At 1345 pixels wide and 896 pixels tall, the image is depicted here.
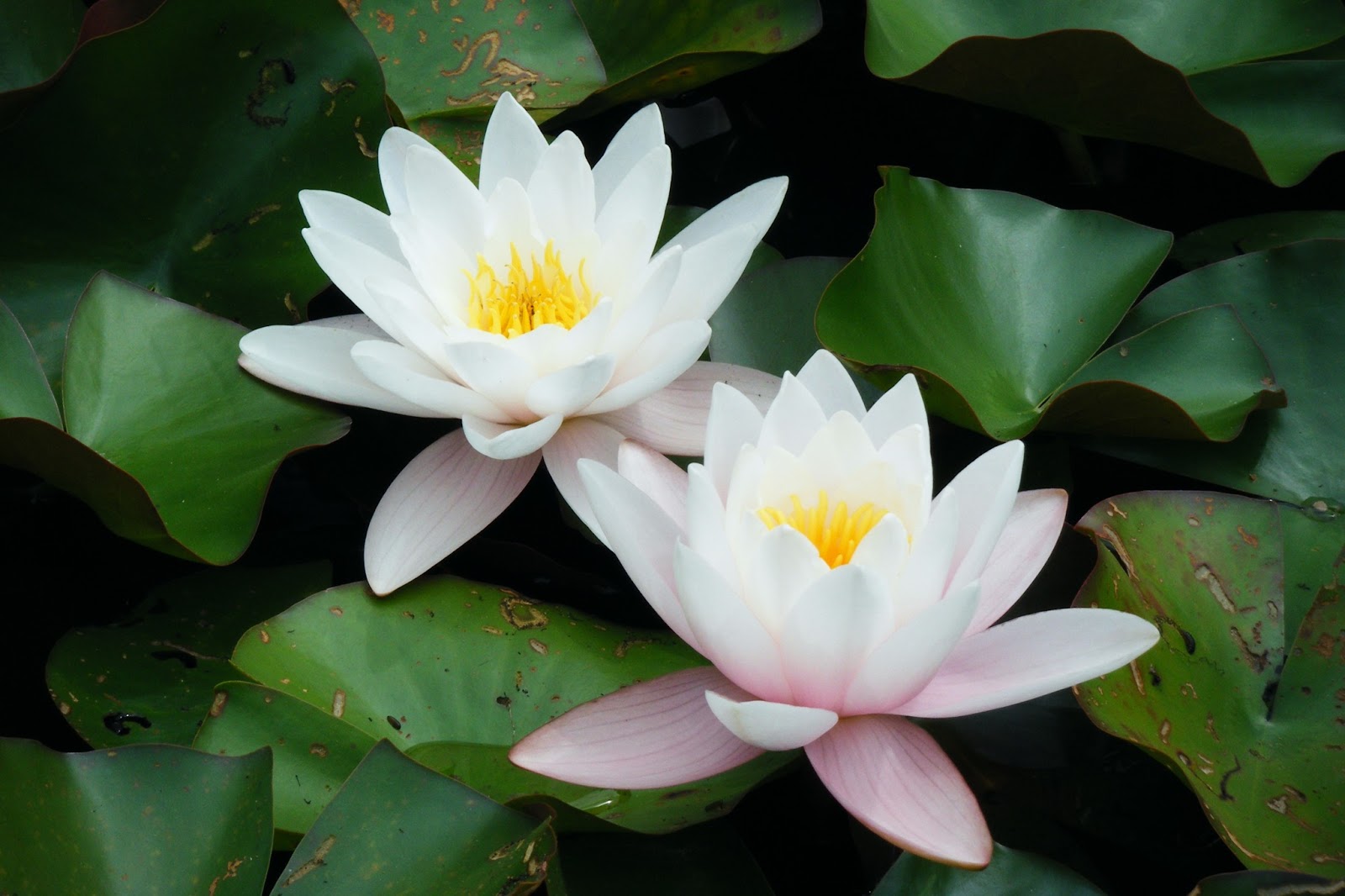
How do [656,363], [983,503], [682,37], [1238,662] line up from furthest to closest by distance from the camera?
[682,37]
[656,363]
[1238,662]
[983,503]

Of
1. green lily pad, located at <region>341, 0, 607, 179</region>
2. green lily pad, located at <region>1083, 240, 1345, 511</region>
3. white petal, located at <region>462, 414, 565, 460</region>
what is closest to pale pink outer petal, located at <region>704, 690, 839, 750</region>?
white petal, located at <region>462, 414, 565, 460</region>

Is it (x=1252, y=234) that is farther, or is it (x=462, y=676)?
(x=1252, y=234)

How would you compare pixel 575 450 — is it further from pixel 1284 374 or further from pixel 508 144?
pixel 1284 374

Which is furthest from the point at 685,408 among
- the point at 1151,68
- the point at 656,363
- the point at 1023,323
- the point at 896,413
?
the point at 1151,68

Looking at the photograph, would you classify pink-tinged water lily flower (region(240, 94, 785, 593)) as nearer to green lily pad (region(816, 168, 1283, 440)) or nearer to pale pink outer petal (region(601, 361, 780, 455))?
pale pink outer petal (region(601, 361, 780, 455))

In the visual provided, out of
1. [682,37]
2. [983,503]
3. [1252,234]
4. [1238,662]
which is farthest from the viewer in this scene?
[682,37]

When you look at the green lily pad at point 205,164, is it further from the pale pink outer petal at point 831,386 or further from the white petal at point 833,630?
the white petal at point 833,630
